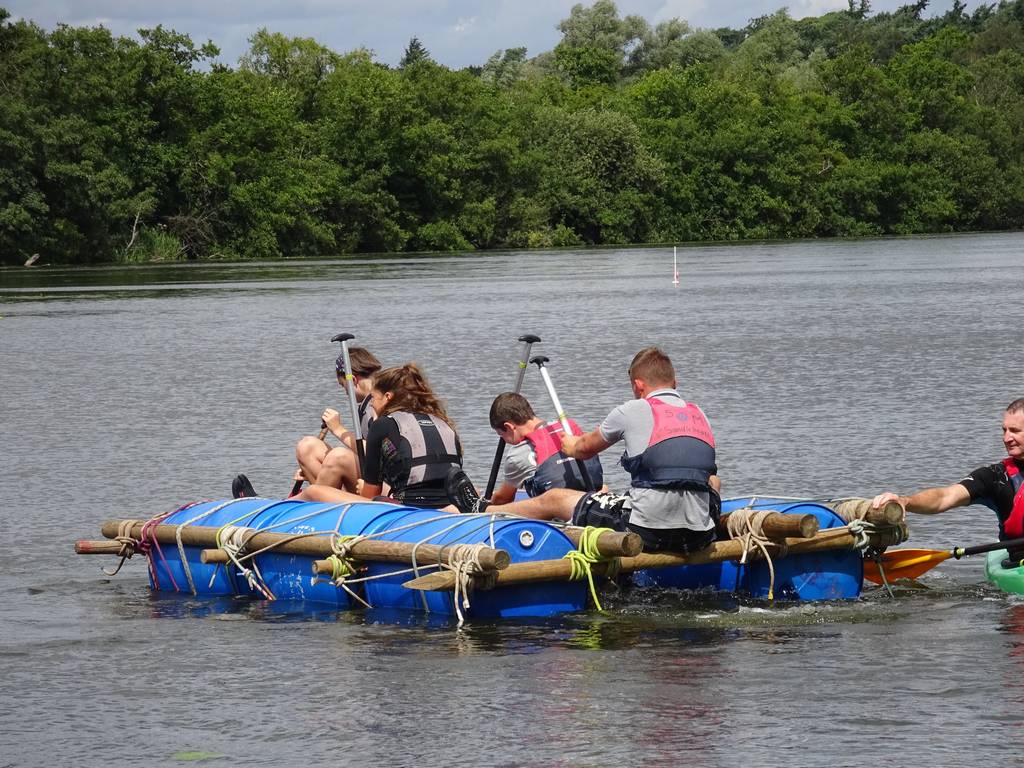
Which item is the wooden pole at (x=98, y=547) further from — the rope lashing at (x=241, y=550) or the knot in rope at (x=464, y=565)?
the knot in rope at (x=464, y=565)

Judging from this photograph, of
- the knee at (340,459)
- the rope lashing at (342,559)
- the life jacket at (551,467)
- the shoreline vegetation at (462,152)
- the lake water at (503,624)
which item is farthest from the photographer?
the shoreline vegetation at (462,152)

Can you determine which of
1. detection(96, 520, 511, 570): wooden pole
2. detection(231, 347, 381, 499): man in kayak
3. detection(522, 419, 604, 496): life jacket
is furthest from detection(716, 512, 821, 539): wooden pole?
detection(231, 347, 381, 499): man in kayak

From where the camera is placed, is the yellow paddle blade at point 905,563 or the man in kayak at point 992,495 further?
the yellow paddle blade at point 905,563

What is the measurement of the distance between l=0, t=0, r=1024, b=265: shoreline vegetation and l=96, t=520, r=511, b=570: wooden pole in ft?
218

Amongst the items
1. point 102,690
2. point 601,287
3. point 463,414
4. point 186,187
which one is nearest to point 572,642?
point 102,690

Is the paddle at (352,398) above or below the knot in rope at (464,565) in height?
above

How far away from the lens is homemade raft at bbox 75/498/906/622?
9.91 m

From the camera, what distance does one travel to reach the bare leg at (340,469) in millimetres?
12242

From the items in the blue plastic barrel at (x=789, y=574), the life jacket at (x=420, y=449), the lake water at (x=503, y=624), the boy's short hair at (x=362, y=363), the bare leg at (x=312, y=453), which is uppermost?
the boy's short hair at (x=362, y=363)

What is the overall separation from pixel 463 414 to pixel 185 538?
988 centimetres

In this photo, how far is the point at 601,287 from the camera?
52719mm

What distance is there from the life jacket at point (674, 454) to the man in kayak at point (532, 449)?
3.73ft

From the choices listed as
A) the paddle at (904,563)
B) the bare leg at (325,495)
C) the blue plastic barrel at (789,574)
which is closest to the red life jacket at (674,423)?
the blue plastic barrel at (789,574)

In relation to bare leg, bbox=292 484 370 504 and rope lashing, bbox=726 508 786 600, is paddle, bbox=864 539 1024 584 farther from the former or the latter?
bare leg, bbox=292 484 370 504
